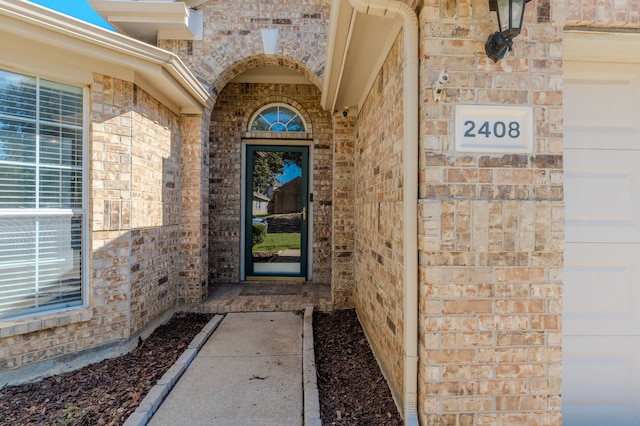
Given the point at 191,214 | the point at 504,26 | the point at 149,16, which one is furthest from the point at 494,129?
the point at 149,16

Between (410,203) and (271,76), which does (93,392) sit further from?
(271,76)

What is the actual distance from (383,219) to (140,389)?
2.43 m

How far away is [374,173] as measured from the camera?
10.7 feet

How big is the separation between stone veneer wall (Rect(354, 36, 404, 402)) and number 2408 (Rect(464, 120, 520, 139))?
44cm

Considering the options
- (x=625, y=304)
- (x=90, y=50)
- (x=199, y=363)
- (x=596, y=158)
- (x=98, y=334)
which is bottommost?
(x=199, y=363)

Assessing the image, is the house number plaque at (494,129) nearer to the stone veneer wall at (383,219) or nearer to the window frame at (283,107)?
the stone veneer wall at (383,219)

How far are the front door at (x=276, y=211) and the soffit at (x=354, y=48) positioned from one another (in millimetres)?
2248

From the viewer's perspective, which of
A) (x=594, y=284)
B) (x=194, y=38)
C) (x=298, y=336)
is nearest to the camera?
(x=594, y=284)

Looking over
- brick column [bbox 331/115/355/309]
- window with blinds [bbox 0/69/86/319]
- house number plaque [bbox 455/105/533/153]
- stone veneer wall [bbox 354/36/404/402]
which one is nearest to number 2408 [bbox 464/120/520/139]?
house number plaque [bbox 455/105/533/153]

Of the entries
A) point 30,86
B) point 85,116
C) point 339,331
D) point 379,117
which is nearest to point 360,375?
point 339,331

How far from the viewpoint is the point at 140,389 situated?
279 cm

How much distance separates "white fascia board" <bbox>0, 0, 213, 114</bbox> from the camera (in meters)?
2.55

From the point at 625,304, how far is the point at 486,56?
1.87 metres

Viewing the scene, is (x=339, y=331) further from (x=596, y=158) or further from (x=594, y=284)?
(x=596, y=158)
